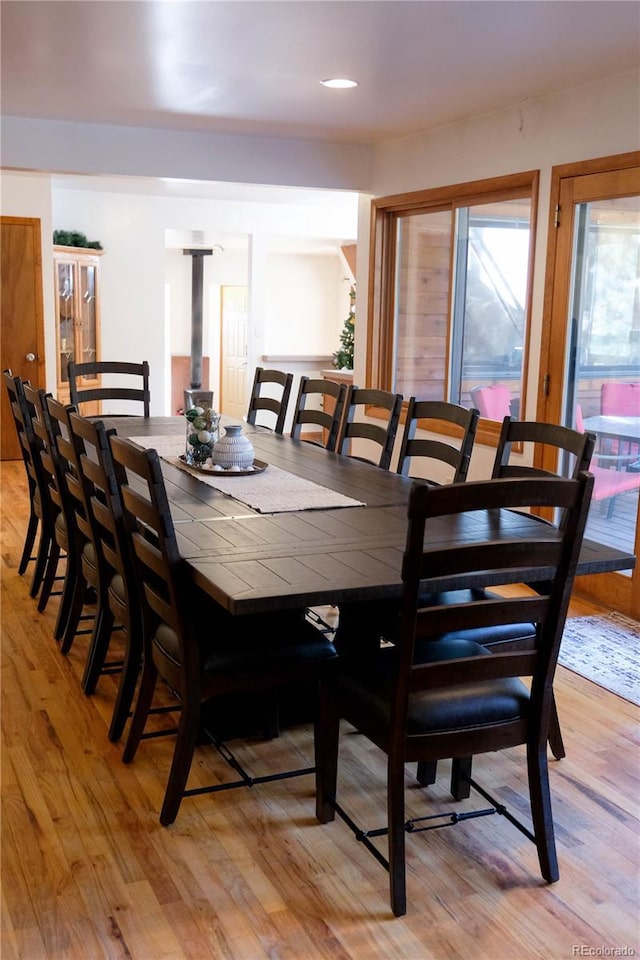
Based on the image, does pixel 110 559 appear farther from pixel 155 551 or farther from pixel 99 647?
pixel 155 551

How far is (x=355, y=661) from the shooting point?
8.02 feet

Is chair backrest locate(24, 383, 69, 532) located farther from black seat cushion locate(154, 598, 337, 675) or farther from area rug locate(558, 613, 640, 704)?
area rug locate(558, 613, 640, 704)

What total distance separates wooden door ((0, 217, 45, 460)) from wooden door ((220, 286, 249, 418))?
467cm

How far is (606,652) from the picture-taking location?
3.88m

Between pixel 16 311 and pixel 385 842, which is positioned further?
pixel 16 311

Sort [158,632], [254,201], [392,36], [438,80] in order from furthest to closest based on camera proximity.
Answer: [254,201] < [438,80] < [392,36] < [158,632]

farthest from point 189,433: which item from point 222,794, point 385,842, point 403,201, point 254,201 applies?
point 254,201

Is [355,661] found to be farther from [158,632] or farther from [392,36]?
[392,36]

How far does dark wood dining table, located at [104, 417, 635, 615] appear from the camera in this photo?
7.21ft

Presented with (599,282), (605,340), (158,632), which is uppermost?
(599,282)

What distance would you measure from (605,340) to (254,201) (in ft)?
18.2

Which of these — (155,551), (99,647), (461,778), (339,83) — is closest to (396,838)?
(461,778)

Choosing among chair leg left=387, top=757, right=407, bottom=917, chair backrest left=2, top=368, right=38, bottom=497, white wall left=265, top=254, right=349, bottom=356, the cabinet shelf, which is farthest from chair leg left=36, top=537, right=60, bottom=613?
white wall left=265, top=254, right=349, bottom=356

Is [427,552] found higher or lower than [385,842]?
higher
